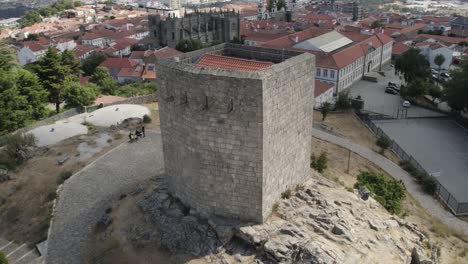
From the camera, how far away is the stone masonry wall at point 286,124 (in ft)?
38.7

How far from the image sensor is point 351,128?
30734 millimetres

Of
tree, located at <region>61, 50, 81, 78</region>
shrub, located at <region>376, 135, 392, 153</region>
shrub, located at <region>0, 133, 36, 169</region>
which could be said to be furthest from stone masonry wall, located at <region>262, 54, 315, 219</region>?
tree, located at <region>61, 50, 81, 78</region>

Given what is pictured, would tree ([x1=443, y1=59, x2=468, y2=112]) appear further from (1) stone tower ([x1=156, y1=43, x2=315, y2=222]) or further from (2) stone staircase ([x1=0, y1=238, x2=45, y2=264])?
(2) stone staircase ([x1=0, y1=238, x2=45, y2=264])

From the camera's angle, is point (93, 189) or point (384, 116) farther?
point (384, 116)

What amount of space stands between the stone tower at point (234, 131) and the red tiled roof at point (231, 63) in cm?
14

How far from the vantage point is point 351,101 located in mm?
36469

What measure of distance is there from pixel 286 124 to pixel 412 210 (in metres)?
10.7

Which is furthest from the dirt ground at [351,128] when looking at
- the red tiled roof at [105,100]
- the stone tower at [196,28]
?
the stone tower at [196,28]

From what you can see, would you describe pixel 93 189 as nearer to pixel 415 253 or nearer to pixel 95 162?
pixel 95 162

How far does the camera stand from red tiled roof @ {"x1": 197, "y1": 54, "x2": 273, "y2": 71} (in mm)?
14094

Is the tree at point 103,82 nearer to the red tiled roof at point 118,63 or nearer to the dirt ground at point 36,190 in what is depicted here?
the red tiled roof at point 118,63

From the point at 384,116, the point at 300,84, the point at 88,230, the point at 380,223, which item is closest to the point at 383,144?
the point at 384,116

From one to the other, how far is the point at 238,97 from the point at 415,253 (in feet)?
27.7

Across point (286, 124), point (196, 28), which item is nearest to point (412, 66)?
point (286, 124)
